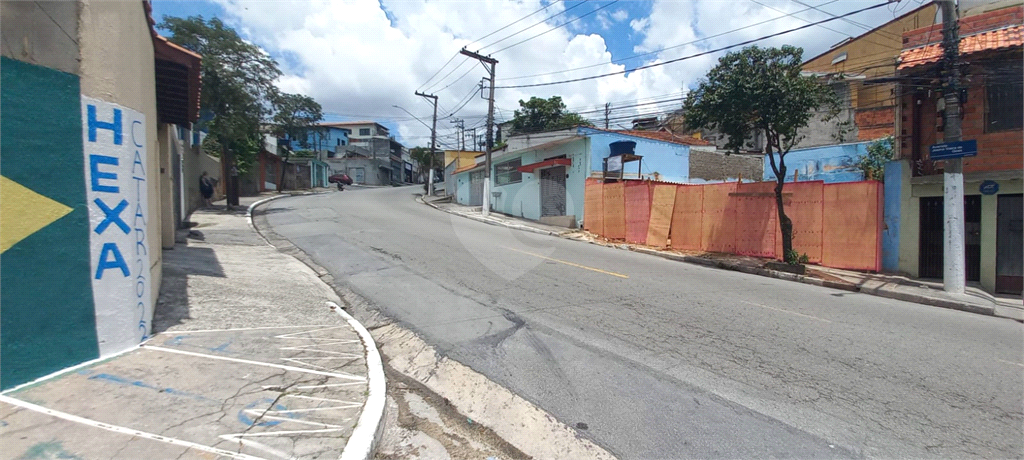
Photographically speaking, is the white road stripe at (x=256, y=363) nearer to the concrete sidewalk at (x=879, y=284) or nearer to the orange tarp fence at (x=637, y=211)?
the concrete sidewalk at (x=879, y=284)

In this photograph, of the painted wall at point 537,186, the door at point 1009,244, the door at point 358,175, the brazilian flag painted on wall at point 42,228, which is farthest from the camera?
the door at point 358,175

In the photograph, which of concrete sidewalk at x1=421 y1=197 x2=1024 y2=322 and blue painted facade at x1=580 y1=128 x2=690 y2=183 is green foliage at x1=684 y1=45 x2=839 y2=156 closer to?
concrete sidewalk at x1=421 y1=197 x2=1024 y2=322

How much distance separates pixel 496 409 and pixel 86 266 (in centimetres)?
364

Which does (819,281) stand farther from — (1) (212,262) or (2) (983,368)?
(1) (212,262)

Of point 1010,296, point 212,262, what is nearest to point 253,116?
point 212,262

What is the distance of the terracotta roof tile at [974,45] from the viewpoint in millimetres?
9977

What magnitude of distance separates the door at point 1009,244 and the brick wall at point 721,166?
13.8m

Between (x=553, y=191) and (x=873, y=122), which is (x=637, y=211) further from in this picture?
(x=873, y=122)

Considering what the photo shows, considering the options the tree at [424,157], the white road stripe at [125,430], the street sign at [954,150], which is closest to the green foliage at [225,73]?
the white road stripe at [125,430]

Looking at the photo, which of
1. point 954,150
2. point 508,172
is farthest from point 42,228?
point 508,172

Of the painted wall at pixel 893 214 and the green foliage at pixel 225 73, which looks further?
the green foliage at pixel 225 73

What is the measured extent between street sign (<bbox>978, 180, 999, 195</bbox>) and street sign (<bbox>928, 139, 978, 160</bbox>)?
126 centimetres

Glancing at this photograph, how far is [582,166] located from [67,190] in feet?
58.5

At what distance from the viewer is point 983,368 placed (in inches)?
199
